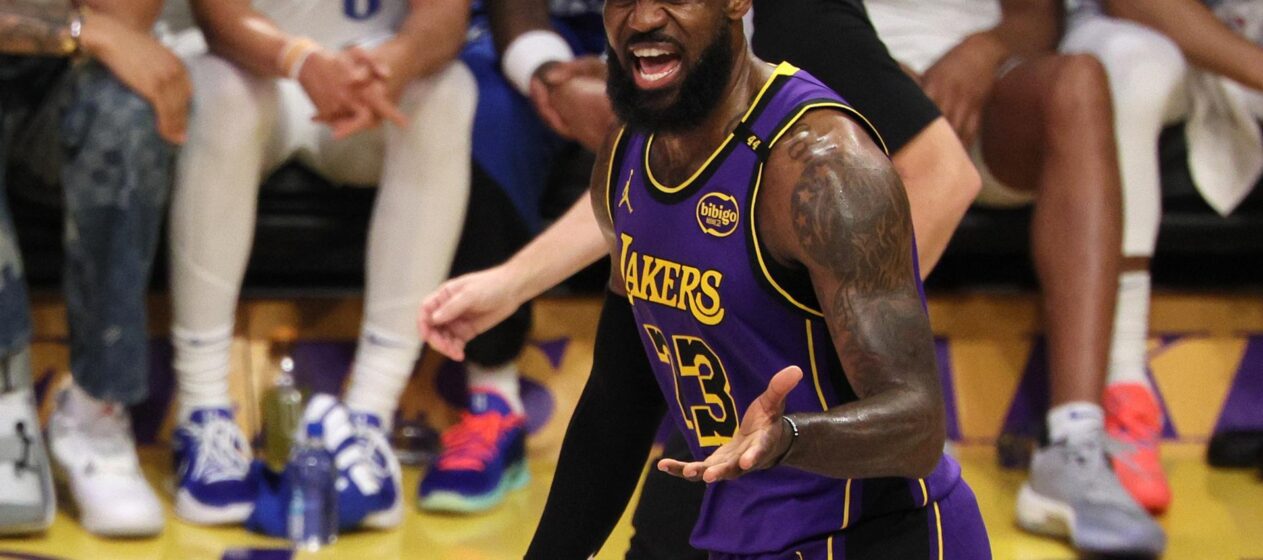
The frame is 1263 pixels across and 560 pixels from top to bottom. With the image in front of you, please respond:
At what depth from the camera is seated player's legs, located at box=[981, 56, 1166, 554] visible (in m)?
3.21

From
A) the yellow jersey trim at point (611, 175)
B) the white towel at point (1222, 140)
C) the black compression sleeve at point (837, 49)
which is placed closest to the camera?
the yellow jersey trim at point (611, 175)

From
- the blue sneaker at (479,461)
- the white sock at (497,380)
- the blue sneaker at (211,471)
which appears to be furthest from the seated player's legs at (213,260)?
the white sock at (497,380)

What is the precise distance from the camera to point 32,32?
3.07 meters

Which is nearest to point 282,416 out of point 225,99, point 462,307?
point 225,99

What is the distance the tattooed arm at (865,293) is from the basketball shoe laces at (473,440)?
169cm

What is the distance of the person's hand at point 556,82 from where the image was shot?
3352 mm

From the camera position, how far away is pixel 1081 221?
337 cm

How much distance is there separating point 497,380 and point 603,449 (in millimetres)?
1378

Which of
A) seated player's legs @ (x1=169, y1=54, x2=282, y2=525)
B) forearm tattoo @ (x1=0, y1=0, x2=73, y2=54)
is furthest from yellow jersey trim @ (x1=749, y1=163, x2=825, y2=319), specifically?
forearm tattoo @ (x1=0, y1=0, x2=73, y2=54)

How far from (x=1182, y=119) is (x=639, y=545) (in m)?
1.97

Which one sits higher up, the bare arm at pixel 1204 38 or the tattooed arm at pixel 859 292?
the tattooed arm at pixel 859 292

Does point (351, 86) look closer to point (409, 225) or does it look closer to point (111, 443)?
point (409, 225)

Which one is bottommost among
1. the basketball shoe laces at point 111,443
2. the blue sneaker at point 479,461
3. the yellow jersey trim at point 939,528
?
the blue sneaker at point 479,461

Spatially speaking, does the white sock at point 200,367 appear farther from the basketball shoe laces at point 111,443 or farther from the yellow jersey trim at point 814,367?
the yellow jersey trim at point 814,367
